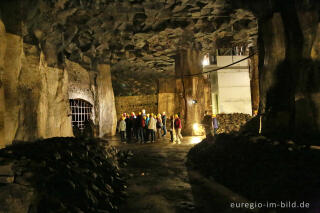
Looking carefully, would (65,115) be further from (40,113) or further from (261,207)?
(261,207)

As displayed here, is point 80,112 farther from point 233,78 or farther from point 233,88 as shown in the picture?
point 233,78

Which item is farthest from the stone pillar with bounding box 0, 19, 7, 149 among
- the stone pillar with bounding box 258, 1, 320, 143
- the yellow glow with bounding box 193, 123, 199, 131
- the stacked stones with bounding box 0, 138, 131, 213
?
the yellow glow with bounding box 193, 123, 199, 131

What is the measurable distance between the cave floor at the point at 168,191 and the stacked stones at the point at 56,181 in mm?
346

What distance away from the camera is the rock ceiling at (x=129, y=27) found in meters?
6.72

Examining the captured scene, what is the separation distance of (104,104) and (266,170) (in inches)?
439

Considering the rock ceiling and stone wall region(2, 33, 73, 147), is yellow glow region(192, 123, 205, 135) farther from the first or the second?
stone wall region(2, 33, 73, 147)

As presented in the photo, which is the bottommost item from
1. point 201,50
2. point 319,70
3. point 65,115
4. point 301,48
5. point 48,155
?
point 48,155

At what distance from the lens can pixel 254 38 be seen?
1038cm

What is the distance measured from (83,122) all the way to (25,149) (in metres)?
8.94

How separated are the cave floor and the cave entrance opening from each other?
706 cm

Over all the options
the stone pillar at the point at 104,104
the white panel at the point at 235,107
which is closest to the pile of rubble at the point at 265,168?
the stone pillar at the point at 104,104

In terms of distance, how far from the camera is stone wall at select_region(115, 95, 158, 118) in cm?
1710

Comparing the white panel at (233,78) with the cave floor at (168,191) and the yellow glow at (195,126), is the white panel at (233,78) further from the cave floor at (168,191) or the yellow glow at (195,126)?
the cave floor at (168,191)

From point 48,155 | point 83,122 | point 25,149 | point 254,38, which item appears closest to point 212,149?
A: point 48,155
